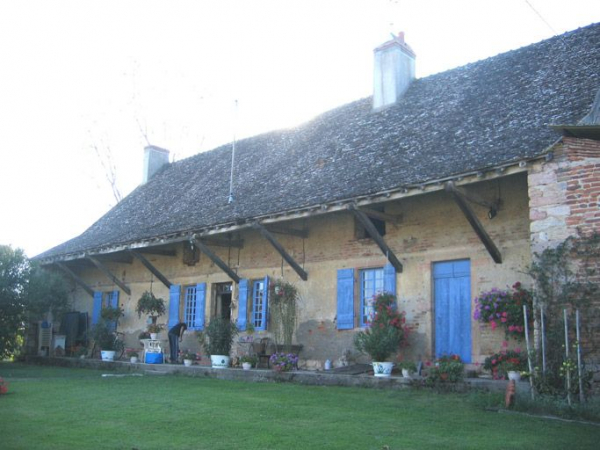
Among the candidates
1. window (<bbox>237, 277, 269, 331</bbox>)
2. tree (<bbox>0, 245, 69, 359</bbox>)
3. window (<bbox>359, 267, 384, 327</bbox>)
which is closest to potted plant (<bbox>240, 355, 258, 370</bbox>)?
window (<bbox>237, 277, 269, 331</bbox>)

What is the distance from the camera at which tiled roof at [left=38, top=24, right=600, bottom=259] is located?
1090 cm

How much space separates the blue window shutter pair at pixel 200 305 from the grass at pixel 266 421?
5449mm

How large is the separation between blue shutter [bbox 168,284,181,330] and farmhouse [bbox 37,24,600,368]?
0.14 ft

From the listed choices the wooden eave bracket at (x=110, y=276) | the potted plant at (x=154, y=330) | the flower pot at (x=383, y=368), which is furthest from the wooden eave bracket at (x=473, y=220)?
the wooden eave bracket at (x=110, y=276)

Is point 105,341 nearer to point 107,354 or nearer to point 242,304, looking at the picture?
point 107,354

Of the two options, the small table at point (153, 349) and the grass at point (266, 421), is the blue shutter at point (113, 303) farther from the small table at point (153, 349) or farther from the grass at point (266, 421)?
the grass at point (266, 421)

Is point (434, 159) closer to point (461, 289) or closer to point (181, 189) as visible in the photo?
point (461, 289)

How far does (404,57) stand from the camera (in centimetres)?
1595

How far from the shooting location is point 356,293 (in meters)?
13.1

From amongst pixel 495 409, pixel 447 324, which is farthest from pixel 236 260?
pixel 495 409

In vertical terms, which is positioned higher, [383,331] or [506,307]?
[506,307]

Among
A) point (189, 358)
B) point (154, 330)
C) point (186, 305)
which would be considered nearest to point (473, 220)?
point (189, 358)

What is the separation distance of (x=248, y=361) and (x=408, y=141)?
5.61 m

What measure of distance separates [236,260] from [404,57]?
21.2 feet
